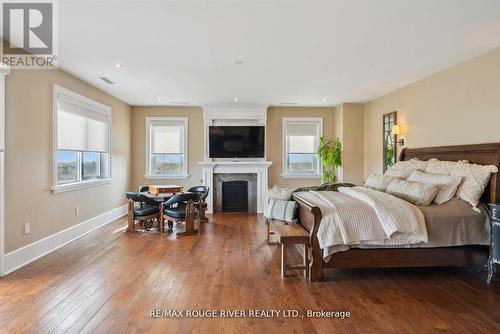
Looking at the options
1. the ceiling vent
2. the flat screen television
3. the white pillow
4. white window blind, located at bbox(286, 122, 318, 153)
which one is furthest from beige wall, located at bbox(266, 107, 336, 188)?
the ceiling vent

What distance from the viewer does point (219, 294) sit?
283 centimetres

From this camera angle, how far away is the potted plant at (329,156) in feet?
23.0

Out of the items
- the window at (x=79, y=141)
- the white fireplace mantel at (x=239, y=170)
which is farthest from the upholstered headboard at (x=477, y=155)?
the window at (x=79, y=141)

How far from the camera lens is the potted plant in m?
7.02

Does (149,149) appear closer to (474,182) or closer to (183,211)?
(183,211)

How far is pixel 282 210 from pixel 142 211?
8.31 ft

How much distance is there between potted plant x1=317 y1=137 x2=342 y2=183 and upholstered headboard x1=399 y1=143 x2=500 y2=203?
2310 millimetres

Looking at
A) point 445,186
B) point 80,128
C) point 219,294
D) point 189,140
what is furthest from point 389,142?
point 80,128

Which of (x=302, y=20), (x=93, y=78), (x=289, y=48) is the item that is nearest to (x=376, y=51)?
(x=289, y=48)

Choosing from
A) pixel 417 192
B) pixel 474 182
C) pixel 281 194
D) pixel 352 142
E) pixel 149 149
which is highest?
pixel 352 142

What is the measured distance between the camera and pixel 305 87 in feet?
18.0

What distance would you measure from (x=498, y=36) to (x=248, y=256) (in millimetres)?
3824

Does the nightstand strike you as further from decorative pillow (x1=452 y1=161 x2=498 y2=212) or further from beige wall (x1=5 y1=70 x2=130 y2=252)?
beige wall (x1=5 y1=70 x2=130 y2=252)

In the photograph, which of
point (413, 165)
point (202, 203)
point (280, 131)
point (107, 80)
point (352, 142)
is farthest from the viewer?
point (280, 131)
